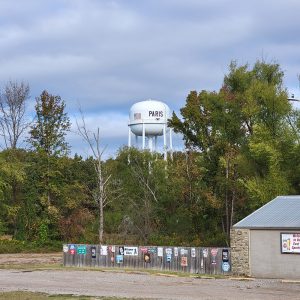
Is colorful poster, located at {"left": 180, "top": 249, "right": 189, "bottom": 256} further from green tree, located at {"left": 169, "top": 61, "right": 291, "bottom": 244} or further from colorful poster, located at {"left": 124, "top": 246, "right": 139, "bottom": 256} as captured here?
green tree, located at {"left": 169, "top": 61, "right": 291, "bottom": 244}

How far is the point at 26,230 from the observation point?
206 feet

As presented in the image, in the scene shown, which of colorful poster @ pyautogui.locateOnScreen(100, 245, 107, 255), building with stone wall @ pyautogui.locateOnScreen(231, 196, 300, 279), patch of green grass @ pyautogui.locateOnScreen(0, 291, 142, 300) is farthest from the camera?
colorful poster @ pyautogui.locateOnScreen(100, 245, 107, 255)

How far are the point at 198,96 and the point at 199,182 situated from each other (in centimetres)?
807

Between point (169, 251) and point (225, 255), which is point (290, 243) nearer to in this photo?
point (225, 255)

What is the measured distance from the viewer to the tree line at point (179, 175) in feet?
157

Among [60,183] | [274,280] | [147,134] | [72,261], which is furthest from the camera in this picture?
[147,134]

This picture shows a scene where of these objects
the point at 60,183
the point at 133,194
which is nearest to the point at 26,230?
the point at 60,183

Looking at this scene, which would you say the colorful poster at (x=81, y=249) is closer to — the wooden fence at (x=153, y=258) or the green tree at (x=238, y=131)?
the wooden fence at (x=153, y=258)

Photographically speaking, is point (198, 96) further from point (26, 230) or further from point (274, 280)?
point (274, 280)

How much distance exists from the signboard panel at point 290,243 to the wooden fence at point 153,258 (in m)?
3.87

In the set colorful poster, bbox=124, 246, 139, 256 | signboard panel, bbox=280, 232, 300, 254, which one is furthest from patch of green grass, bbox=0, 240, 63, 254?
signboard panel, bbox=280, 232, 300, 254

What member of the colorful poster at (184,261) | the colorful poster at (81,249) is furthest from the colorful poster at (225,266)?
the colorful poster at (81,249)

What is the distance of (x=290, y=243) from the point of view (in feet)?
102

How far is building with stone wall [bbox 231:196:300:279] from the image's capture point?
30891 mm
